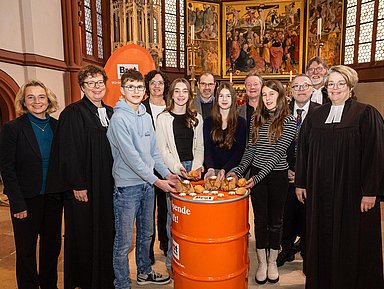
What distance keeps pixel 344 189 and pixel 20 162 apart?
7.57 ft

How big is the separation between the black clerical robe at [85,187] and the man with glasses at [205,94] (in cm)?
120

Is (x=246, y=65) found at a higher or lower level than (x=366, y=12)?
lower

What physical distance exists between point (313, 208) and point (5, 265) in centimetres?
302

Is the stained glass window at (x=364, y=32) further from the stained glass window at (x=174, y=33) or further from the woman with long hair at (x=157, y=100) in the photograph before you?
the woman with long hair at (x=157, y=100)

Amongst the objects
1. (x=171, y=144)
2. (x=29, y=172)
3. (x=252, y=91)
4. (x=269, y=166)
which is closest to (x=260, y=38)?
(x=252, y=91)

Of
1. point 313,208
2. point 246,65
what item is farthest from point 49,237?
point 246,65

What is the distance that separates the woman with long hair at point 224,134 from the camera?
2.88 metres

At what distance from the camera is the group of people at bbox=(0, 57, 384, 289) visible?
2342 millimetres

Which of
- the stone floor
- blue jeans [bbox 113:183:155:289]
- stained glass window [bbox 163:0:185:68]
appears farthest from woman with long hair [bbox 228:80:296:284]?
stained glass window [bbox 163:0:185:68]

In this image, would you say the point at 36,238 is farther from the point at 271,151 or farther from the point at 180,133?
the point at 271,151

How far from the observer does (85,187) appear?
2457 mm

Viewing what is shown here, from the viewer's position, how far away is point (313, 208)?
2471 mm

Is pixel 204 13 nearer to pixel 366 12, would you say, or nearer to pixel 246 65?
pixel 246 65

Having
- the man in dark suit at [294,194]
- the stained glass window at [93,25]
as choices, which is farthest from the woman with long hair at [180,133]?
the stained glass window at [93,25]
